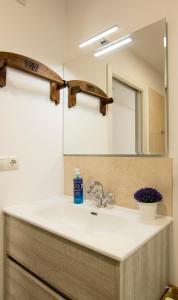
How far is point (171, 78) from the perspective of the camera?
115 centimetres

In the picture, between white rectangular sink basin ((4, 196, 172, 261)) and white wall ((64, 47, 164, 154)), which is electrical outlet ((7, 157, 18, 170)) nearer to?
white rectangular sink basin ((4, 196, 172, 261))

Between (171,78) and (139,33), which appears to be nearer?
(171,78)

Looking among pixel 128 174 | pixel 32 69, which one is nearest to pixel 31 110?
pixel 32 69

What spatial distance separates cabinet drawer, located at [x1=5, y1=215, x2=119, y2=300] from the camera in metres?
0.79

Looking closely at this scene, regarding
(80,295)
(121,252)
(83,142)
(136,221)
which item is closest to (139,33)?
(83,142)

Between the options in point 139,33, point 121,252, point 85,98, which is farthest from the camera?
point 85,98

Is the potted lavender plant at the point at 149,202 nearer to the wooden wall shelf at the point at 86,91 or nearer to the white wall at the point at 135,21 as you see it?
the white wall at the point at 135,21

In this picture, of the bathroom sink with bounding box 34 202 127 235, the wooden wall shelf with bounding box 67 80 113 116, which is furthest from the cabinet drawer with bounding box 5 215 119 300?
the wooden wall shelf with bounding box 67 80 113 116

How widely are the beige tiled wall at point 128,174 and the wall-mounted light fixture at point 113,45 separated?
75cm

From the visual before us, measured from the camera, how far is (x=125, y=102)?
140 centimetres

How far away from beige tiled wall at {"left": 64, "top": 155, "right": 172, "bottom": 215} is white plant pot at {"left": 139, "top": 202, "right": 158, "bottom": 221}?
10 cm

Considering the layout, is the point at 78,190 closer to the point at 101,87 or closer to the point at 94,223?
the point at 94,223

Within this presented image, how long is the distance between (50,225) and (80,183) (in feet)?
1.58

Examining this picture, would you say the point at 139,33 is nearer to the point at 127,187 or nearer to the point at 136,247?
the point at 127,187
